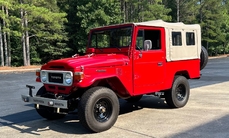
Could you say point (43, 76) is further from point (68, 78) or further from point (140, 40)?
point (140, 40)

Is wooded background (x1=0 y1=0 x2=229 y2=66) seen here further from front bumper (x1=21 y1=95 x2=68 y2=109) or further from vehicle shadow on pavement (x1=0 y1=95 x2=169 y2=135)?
front bumper (x1=21 y1=95 x2=68 y2=109)

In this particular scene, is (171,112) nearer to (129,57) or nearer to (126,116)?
(126,116)

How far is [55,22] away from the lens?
27781 millimetres

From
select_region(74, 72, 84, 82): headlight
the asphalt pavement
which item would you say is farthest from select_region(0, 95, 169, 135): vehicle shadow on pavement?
select_region(74, 72, 84, 82): headlight

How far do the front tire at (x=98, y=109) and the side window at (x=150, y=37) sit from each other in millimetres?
1483

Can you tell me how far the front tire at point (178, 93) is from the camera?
7164 mm

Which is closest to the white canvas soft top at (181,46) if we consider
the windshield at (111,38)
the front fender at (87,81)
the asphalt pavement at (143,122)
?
the windshield at (111,38)

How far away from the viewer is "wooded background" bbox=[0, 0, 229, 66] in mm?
26641

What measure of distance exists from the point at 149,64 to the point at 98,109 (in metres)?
1.75

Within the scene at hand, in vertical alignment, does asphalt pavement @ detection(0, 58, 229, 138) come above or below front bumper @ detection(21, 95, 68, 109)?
below

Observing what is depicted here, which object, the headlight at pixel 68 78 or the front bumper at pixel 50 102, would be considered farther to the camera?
the headlight at pixel 68 78

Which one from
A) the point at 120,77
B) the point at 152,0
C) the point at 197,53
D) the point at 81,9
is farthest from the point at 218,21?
the point at 120,77

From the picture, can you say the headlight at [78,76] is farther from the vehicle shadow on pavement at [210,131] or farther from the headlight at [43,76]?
the vehicle shadow on pavement at [210,131]

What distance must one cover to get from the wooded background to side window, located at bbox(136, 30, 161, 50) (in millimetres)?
19288
